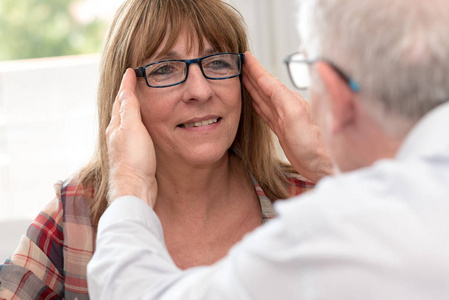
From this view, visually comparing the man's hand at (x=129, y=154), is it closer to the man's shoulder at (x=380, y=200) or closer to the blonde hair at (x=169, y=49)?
the blonde hair at (x=169, y=49)

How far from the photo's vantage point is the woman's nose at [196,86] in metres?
1.93

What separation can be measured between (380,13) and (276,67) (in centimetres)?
262

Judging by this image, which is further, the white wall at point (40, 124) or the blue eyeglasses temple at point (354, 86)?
the white wall at point (40, 124)

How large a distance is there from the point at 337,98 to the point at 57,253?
1307 millimetres

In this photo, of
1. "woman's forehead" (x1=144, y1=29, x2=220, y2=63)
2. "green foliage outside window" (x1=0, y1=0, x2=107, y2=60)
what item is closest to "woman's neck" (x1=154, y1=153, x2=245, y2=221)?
"woman's forehead" (x1=144, y1=29, x2=220, y2=63)

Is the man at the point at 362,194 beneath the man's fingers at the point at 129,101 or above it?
above

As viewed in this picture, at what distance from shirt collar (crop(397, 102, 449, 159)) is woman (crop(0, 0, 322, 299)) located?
1077 mm

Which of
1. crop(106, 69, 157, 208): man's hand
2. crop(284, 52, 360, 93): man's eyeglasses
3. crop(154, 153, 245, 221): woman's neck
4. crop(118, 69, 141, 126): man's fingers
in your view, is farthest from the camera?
crop(154, 153, 245, 221): woman's neck

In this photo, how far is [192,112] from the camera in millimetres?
1965

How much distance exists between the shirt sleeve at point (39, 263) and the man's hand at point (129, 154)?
1.41ft

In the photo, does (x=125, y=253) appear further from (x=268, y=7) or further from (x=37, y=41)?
(x=37, y=41)

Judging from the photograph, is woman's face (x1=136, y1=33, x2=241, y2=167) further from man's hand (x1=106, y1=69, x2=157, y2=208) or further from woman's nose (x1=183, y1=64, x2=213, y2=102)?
man's hand (x1=106, y1=69, x2=157, y2=208)

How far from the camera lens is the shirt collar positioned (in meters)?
0.91

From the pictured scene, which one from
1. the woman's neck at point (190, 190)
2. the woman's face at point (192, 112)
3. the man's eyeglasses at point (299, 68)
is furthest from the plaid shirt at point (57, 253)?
the man's eyeglasses at point (299, 68)
